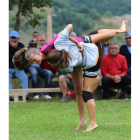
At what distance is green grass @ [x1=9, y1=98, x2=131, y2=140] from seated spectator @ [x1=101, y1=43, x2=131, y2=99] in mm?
497

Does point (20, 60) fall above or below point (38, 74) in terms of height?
above

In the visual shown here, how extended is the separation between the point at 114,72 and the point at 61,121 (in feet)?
10.4

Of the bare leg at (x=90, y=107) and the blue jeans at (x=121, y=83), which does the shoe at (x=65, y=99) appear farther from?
the bare leg at (x=90, y=107)

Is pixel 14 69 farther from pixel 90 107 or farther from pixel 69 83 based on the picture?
pixel 90 107

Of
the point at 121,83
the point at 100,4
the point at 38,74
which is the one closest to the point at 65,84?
the point at 38,74

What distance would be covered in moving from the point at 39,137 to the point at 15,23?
22.5 feet

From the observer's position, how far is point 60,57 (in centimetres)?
427

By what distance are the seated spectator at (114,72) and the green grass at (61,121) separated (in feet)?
1.63

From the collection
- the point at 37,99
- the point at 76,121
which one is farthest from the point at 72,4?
the point at 76,121

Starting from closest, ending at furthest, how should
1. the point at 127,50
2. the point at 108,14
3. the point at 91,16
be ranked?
the point at 127,50
the point at 108,14
the point at 91,16

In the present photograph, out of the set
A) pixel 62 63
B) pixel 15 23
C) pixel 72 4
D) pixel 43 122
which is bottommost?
pixel 43 122

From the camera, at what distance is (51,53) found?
428 centimetres
